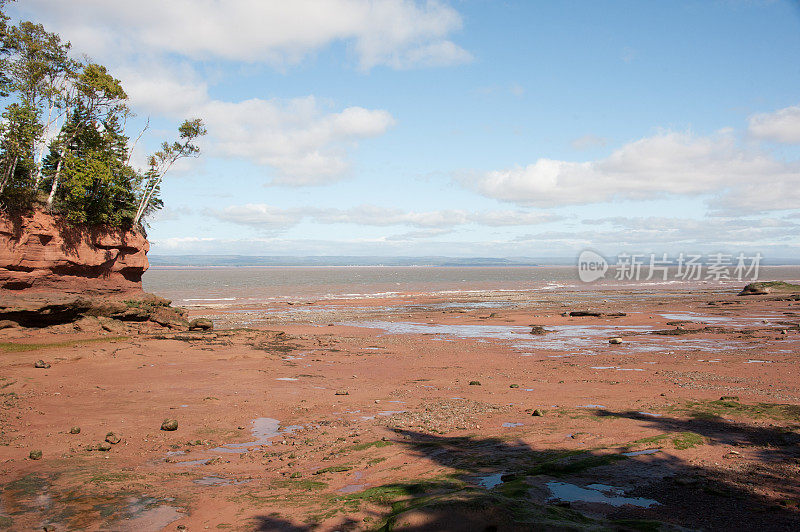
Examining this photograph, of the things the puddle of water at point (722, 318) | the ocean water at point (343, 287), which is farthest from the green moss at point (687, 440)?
the ocean water at point (343, 287)

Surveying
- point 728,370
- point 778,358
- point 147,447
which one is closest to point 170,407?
point 147,447

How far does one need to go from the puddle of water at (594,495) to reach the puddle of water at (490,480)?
0.70 metres

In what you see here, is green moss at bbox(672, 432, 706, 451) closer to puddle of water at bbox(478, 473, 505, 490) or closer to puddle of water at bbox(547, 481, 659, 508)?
puddle of water at bbox(547, 481, 659, 508)

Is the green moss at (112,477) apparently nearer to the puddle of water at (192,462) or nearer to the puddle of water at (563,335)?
the puddle of water at (192,462)

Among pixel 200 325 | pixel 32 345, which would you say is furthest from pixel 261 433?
pixel 200 325

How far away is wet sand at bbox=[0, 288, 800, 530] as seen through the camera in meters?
5.98

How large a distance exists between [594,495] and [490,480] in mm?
1390

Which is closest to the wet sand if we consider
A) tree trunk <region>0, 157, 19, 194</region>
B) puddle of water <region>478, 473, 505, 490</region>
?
puddle of water <region>478, 473, 505, 490</region>

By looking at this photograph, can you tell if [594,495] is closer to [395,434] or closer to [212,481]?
[395,434]

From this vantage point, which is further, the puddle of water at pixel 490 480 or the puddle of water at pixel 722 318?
the puddle of water at pixel 722 318

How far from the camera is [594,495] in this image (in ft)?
20.1

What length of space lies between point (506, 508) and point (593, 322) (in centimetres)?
3105

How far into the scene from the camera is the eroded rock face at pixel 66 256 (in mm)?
20625

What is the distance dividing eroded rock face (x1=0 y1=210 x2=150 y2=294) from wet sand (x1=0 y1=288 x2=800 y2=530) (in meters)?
2.75
